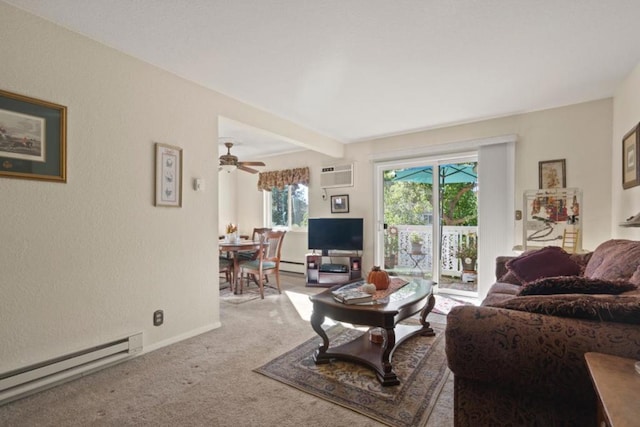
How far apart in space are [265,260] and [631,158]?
13.1 ft

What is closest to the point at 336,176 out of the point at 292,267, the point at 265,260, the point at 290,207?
the point at 290,207

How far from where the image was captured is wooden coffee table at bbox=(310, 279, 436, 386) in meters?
1.96

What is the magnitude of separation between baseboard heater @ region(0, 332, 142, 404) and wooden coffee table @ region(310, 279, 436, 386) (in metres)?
1.39

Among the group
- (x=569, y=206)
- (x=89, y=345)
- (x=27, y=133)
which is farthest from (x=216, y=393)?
(x=569, y=206)

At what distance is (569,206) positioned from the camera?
3.20 metres

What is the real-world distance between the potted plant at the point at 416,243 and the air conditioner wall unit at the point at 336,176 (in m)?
1.29

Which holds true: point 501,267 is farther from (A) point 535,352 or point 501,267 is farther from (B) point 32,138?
(B) point 32,138

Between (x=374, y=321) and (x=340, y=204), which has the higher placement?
(x=340, y=204)

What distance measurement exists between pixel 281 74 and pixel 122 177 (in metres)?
1.52

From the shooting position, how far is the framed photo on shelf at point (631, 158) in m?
2.40

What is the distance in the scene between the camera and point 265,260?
4379 mm

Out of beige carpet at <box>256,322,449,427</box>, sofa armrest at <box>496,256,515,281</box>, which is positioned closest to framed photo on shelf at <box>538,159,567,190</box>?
sofa armrest at <box>496,256,515,281</box>

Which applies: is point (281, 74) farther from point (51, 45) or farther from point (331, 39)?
point (51, 45)

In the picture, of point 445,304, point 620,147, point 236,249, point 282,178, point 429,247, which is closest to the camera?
point 620,147
